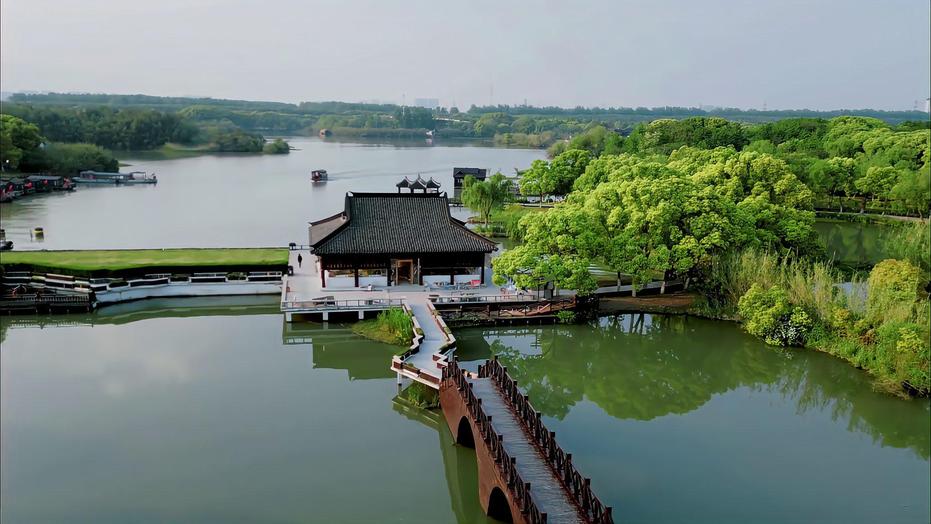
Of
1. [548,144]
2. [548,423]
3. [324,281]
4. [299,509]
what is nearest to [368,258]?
[324,281]

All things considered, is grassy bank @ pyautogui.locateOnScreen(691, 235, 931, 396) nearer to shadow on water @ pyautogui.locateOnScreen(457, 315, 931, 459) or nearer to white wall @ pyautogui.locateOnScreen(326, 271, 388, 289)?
shadow on water @ pyautogui.locateOnScreen(457, 315, 931, 459)

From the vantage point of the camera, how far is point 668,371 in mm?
19781

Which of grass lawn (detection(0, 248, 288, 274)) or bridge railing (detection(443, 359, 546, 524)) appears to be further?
grass lawn (detection(0, 248, 288, 274))

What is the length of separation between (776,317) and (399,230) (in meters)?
12.7

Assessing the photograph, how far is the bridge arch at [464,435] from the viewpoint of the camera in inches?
570

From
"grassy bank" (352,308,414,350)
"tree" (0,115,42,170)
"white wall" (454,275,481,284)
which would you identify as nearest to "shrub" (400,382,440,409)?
"grassy bank" (352,308,414,350)


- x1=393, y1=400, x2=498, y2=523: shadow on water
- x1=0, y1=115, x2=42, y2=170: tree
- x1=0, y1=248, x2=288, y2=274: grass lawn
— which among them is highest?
x1=0, y1=115, x2=42, y2=170: tree

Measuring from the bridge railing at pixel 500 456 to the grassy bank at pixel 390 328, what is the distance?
5702mm

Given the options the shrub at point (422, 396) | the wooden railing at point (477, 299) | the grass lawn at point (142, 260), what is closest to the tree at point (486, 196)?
the grass lawn at point (142, 260)

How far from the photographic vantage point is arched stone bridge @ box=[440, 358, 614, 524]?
414 inches

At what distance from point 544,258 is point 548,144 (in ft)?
319

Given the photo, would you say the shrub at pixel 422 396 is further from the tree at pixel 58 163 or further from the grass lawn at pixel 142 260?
the tree at pixel 58 163

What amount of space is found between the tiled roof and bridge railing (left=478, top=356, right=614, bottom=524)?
29.7 feet

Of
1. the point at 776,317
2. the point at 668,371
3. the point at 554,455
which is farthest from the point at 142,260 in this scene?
the point at 776,317
